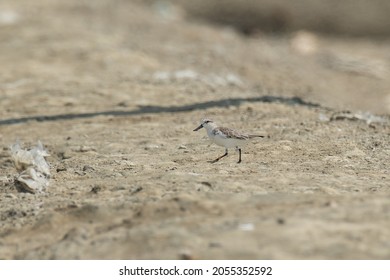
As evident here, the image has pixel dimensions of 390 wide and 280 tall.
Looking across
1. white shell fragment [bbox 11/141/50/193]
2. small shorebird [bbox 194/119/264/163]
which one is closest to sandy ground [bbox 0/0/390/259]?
white shell fragment [bbox 11/141/50/193]

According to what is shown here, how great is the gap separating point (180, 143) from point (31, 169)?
72.4 inches

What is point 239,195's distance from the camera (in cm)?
605

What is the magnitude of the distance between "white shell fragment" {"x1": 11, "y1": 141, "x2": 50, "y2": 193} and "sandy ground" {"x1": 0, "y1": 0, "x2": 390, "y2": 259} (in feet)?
0.29

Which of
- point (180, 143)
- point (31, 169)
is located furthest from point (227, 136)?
point (31, 169)

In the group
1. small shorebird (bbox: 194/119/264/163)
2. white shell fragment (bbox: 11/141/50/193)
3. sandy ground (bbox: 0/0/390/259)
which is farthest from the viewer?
small shorebird (bbox: 194/119/264/163)

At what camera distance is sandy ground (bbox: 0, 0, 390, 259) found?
530 cm

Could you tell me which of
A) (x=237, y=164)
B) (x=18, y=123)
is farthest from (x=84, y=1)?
(x=237, y=164)

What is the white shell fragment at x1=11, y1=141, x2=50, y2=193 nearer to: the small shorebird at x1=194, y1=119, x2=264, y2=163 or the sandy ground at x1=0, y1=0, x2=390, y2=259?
the sandy ground at x1=0, y1=0, x2=390, y2=259

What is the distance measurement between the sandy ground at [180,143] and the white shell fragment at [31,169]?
88 millimetres

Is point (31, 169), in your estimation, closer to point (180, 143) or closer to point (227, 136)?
point (227, 136)

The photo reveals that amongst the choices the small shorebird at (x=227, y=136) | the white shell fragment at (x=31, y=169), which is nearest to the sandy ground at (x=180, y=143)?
the white shell fragment at (x=31, y=169)

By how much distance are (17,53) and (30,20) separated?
2.32 m

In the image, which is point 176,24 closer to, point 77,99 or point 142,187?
point 77,99

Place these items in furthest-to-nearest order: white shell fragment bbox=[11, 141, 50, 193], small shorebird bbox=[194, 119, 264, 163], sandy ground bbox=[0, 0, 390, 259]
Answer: small shorebird bbox=[194, 119, 264, 163]
white shell fragment bbox=[11, 141, 50, 193]
sandy ground bbox=[0, 0, 390, 259]
